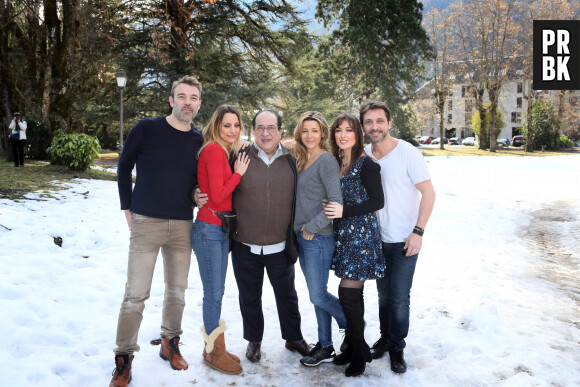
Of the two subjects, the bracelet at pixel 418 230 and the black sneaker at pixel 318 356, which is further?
the black sneaker at pixel 318 356

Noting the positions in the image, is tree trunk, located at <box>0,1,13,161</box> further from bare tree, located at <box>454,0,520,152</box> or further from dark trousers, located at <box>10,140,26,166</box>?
bare tree, located at <box>454,0,520,152</box>

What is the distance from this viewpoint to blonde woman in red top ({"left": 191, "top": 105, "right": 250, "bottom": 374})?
3.35 metres

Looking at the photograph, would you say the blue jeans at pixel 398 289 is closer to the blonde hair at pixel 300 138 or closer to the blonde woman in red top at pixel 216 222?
the blonde hair at pixel 300 138

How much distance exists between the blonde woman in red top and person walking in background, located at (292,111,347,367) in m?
0.52

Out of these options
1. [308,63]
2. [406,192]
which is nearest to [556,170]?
[308,63]

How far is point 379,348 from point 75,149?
505 inches

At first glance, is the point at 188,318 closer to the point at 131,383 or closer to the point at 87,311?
the point at 87,311

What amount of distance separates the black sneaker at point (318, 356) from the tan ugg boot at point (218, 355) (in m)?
0.58

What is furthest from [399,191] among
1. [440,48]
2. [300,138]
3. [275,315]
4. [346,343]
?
[440,48]

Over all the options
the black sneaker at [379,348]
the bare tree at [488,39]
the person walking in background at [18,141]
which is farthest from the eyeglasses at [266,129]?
the bare tree at [488,39]

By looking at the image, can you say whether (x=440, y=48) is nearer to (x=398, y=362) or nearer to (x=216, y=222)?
(x=398, y=362)

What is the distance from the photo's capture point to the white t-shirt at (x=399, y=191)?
3.54 metres

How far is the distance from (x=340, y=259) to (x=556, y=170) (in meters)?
23.5

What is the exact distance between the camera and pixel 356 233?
3.44m
